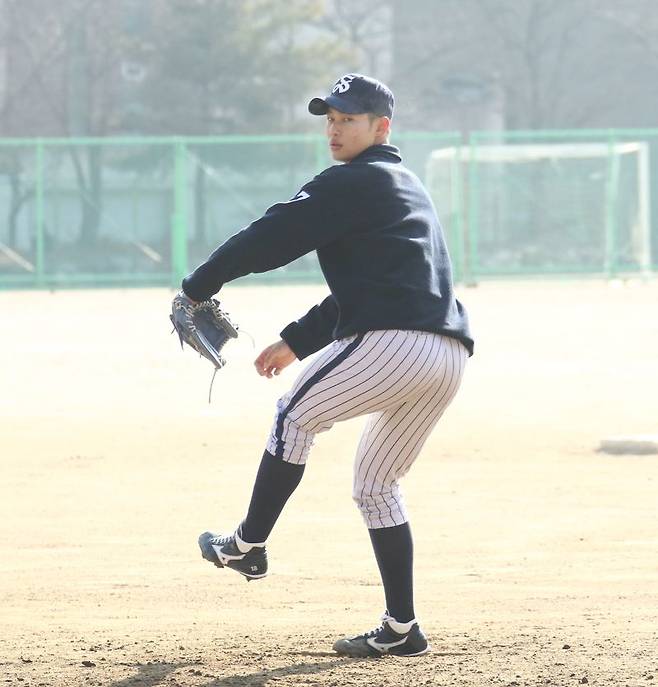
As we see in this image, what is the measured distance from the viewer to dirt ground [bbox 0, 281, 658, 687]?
4363mm

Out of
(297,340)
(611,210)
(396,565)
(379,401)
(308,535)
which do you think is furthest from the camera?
(611,210)

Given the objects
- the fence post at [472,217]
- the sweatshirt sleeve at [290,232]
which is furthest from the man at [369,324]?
the fence post at [472,217]

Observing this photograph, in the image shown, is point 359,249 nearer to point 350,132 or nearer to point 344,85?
point 350,132

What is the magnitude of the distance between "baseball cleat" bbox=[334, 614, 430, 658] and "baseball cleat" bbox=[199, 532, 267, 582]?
1.03 ft

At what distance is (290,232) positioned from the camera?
13.6 ft

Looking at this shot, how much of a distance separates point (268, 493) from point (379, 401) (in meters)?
0.40

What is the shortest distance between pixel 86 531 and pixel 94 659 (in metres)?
2.46

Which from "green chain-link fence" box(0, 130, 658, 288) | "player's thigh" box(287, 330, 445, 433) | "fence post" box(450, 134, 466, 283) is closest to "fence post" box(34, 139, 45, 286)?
"green chain-link fence" box(0, 130, 658, 288)

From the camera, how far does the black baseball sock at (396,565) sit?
434 centimetres

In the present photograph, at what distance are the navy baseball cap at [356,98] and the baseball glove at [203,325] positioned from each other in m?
0.64

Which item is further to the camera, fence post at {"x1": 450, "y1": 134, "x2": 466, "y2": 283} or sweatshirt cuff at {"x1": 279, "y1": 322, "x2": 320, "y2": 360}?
fence post at {"x1": 450, "y1": 134, "x2": 466, "y2": 283}

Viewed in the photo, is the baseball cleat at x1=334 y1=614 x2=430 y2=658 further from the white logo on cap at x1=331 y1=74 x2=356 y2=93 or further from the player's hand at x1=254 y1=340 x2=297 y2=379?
the white logo on cap at x1=331 y1=74 x2=356 y2=93

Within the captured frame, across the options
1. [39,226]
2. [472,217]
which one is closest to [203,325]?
[39,226]

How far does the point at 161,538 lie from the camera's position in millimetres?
6633
